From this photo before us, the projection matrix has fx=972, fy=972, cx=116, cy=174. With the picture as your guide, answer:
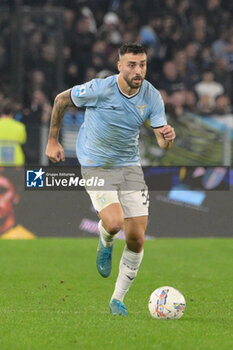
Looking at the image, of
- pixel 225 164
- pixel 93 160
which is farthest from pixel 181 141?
pixel 93 160

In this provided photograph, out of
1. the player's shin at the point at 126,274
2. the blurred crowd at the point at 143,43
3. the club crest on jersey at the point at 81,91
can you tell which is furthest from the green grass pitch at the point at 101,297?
the blurred crowd at the point at 143,43

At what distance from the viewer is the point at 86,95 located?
316 inches

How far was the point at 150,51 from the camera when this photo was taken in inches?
741

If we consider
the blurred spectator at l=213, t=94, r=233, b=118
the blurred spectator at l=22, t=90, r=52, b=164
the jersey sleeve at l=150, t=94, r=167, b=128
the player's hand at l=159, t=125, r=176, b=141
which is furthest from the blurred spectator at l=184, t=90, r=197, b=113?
the player's hand at l=159, t=125, r=176, b=141

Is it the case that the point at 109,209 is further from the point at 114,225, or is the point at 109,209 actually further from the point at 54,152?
the point at 54,152

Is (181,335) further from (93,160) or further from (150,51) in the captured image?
(150,51)

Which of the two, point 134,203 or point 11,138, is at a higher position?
point 134,203

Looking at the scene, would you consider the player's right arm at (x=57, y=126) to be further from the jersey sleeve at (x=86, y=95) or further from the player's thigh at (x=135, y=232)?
the player's thigh at (x=135, y=232)

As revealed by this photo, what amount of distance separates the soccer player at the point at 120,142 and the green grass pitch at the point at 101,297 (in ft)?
2.11

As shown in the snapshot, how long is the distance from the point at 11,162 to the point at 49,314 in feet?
26.2

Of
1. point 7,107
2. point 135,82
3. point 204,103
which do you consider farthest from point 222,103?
point 135,82

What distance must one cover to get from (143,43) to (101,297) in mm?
10344

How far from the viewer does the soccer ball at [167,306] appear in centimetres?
771

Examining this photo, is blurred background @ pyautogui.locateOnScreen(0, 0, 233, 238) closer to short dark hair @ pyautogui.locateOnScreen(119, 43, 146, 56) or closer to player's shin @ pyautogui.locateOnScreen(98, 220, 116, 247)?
player's shin @ pyautogui.locateOnScreen(98, 220, 116, 247)
